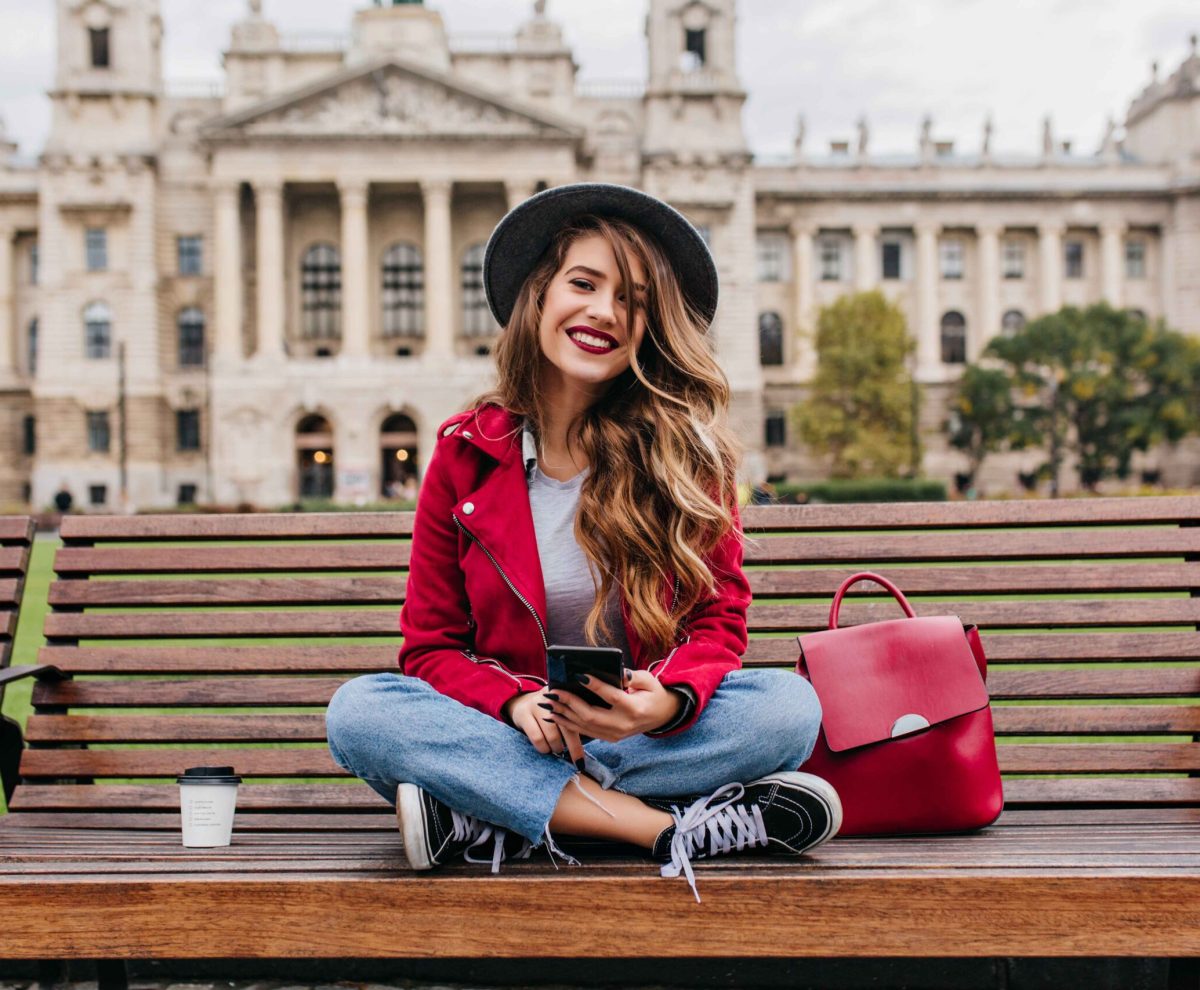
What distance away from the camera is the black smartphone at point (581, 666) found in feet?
7.59

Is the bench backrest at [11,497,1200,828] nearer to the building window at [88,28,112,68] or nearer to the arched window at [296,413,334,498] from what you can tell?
the arched window at [296,413,334,498]

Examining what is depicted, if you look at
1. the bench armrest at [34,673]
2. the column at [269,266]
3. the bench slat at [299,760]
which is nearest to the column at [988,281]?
the column at [269,266]

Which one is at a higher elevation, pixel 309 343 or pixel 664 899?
pixel 309 343

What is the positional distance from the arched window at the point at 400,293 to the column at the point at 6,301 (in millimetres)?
17155

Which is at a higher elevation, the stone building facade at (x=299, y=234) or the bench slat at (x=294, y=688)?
the stone building facade at (x=299, y=234)

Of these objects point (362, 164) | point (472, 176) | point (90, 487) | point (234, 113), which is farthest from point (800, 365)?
point (90, 487)

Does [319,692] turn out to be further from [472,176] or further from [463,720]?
[472,176]

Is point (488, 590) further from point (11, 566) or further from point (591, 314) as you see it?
point (11, 566)

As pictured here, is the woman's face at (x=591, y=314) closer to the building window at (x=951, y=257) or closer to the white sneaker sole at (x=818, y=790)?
the white sneaker sole at (x=818, y=790)

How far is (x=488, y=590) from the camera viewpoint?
116 inches

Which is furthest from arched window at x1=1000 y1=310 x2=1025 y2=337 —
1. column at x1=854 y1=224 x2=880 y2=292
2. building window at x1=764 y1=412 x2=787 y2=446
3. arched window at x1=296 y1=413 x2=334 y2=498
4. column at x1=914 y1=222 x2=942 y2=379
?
arched window at x1=296 y1=413 x2=334 y2=498

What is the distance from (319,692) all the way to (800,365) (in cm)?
4849

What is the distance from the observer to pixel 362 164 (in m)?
43.0

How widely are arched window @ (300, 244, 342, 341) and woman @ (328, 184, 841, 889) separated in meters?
45.4
